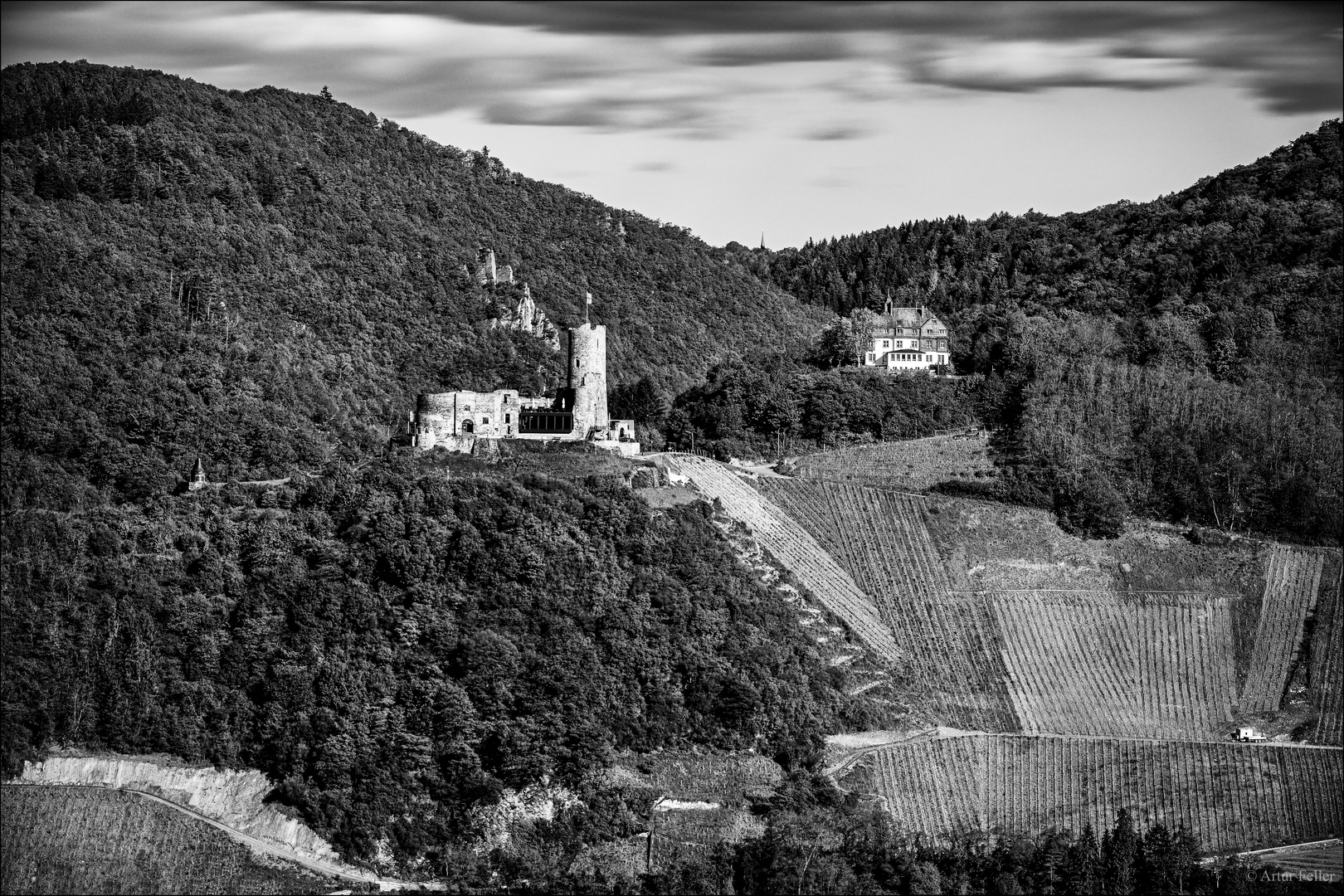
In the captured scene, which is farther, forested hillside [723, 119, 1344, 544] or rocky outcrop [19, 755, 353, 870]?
forested hillside [723, 119, 1344, 544]

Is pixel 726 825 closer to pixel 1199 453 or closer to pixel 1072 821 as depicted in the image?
pixel 1072 821

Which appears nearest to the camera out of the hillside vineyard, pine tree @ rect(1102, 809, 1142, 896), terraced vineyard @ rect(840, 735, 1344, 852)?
pine tree @ rect(1102, 809, 1142, 896)

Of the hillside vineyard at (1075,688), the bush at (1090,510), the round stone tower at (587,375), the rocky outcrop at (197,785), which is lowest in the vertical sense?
the rocky outcrop at (197,785)

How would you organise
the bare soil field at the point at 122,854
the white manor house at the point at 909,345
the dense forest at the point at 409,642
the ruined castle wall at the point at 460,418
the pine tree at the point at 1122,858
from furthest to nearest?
1. the white manor house at the point at 909,345
2. the ruined castle wall at the point at 460,418
3. the dense forest at the point at 409,642
4. the bare soil field at the point at 122,854
5. the pine tree at the point at 1122,858

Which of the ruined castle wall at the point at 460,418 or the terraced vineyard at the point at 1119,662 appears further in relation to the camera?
the ruined castle wall at the point at 460,418

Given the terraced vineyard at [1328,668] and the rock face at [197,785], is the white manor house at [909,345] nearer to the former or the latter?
the terraced vineyard at [1328,668]

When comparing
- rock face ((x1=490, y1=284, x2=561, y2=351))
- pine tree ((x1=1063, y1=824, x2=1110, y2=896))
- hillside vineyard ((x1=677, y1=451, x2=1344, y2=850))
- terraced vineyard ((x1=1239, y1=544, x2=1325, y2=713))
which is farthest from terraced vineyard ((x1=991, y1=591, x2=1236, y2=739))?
rock face ((x1=490, y1=284, x2=561, y2=351))

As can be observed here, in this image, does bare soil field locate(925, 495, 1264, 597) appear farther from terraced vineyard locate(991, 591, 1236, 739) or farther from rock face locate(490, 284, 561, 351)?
rock face locate(490, 284, 561, 351)

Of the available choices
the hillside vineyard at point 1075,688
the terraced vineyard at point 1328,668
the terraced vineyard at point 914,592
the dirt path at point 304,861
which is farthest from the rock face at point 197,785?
the terraced vineyard at point 1328,668
